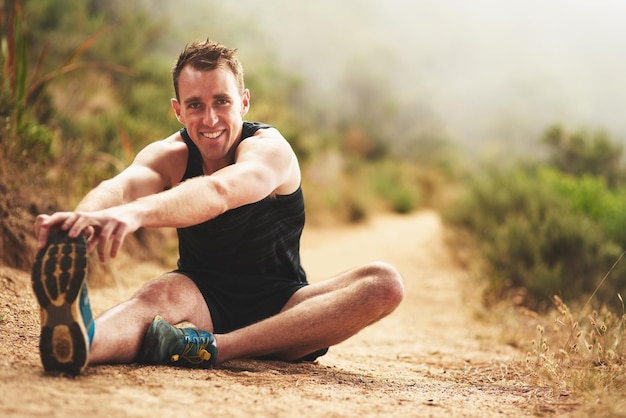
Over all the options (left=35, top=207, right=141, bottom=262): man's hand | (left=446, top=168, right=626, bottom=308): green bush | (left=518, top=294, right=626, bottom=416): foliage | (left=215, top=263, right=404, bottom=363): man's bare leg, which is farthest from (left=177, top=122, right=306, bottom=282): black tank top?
(left=446, top=168, right=626, bottom=308): green bush

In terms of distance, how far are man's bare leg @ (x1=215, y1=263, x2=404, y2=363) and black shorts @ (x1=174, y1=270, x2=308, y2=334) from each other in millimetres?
156

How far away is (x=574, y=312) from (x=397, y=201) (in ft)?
23.2

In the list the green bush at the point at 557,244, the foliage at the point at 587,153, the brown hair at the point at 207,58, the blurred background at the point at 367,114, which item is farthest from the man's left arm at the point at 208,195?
the foliage at the point at 587,153

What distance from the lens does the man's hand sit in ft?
6.07

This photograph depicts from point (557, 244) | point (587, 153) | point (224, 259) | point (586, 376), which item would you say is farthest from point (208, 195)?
point (587, 153)

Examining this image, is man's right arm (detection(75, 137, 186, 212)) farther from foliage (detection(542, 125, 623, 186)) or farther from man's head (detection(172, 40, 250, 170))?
foliage (detection(542, 125, 623, 186))

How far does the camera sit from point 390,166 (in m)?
13.9

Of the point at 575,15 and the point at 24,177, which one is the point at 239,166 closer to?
the point at 24,177

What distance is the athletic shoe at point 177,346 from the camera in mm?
2256

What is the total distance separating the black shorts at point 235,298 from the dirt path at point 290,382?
199 millimetres

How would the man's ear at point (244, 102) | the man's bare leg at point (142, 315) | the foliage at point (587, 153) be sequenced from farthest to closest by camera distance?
the foliage at point (587, 153), the man's ear at point (244, 102), the man's bare leg at point (142, 315)

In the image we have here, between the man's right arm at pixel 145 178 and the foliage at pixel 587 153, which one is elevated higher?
the foliage at pixel 587 153

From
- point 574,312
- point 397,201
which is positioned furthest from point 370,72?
point 574,312

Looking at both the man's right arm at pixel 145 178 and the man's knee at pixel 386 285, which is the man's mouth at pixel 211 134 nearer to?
the man's right arm at pixel 145 178
